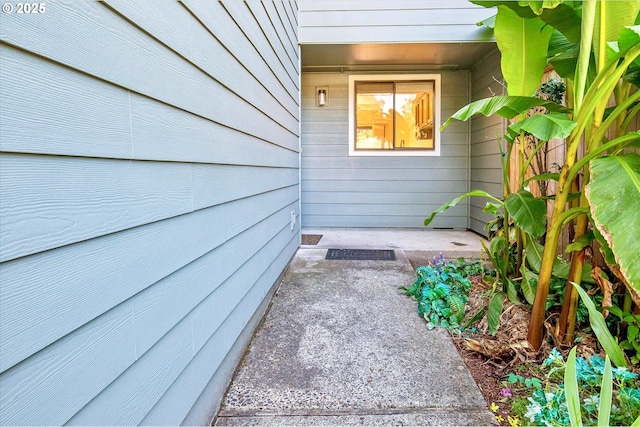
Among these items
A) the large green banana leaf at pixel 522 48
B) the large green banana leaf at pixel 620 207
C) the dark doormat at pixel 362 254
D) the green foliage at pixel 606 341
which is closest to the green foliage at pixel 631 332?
the green foliage at pixel 606 341

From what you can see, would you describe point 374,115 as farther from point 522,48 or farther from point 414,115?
point 522,48

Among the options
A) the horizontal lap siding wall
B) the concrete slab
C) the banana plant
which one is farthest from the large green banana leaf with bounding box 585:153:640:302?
the concrete slab

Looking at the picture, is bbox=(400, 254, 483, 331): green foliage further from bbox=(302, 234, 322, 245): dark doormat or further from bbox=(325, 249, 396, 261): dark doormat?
bbox=(302, 234, 322, 245): dark doormat

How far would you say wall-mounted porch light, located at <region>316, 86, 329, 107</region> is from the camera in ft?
18.3

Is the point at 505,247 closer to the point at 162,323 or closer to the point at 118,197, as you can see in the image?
the point at 162,323

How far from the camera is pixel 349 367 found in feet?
6.01

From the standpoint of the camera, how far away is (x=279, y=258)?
3.11 meters

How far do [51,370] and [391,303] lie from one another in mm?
2297

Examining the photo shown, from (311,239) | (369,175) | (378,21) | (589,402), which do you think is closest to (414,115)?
(369,175)

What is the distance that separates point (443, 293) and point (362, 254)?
164 cm

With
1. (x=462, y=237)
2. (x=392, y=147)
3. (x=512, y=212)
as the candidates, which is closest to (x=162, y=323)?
(x=512, y=212)

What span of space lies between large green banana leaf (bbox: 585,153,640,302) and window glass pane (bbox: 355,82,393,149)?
14.5 feet

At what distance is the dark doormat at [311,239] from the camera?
4720 mm

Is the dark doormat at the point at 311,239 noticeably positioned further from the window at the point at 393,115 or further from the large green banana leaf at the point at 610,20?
the large green banana leaf at the point at 610,20
